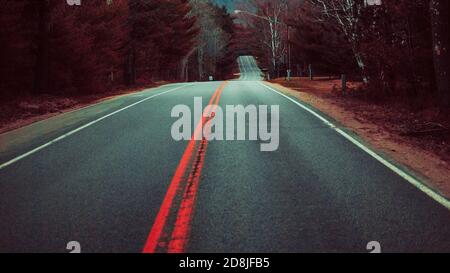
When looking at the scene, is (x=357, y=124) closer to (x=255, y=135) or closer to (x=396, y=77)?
(x=255, y=135)

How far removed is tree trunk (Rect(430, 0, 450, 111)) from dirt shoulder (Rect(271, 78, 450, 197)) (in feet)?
1.84

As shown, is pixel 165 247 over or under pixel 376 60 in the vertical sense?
under

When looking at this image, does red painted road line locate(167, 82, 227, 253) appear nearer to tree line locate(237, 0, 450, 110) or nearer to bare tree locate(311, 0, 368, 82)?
tree line locate(237, 0, 450, 110)

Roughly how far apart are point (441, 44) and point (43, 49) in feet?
57.9

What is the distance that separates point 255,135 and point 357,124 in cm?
323

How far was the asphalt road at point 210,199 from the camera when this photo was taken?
171 inches

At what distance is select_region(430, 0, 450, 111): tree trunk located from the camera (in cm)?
1130

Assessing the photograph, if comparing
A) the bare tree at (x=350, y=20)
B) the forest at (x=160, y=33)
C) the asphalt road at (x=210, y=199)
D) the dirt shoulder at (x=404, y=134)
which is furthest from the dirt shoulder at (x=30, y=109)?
the bare tree at (x=350, y=20)

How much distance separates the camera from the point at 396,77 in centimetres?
1515

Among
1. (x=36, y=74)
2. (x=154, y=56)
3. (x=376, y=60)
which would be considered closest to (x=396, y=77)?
(x=376, y=60)

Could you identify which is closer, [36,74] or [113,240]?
[113,240]

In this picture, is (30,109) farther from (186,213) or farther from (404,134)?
(186,213)

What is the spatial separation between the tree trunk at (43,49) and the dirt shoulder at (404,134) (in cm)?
1366

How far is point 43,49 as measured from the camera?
70.0ft
